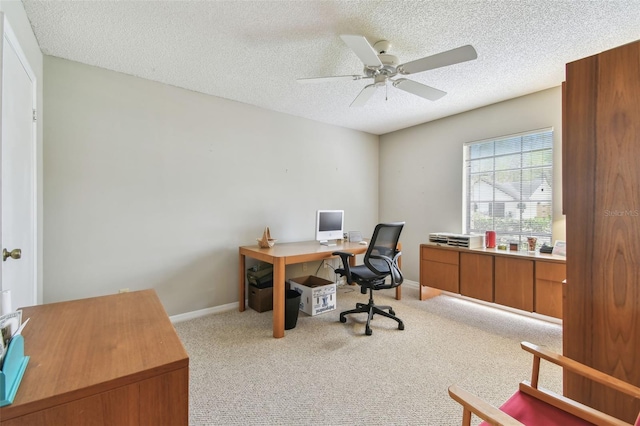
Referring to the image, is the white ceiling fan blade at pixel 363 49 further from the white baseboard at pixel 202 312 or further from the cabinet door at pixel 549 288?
the white baseboard at pixel 202 312

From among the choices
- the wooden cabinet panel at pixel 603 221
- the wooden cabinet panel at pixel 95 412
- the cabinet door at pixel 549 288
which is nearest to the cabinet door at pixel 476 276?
the cabinet door at pixel 549 288

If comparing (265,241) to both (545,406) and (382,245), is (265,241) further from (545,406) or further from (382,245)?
(545,406)

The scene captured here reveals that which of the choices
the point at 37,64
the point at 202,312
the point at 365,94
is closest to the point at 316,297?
the point at 202,312

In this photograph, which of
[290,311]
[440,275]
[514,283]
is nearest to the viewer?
[290,311]

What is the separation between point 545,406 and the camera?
1.13 m

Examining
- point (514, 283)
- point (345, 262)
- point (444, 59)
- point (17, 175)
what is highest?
point (444, 59)

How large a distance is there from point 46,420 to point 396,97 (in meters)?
3.41

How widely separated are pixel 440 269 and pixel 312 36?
2947mm

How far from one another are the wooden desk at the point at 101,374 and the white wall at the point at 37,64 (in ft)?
5.26

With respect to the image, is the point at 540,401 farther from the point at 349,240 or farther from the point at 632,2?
the point at 349,240

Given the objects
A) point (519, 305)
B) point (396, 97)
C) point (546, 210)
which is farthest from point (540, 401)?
point (396, 97)

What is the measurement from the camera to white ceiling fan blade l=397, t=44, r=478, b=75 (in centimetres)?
173

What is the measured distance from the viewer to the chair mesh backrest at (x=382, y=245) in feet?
8.87

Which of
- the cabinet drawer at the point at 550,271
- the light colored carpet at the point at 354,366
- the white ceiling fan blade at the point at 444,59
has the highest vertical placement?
the white ceiling fan blade at the point at 444,59
